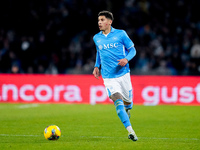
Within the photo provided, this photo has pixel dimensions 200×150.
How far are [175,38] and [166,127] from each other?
414 inches

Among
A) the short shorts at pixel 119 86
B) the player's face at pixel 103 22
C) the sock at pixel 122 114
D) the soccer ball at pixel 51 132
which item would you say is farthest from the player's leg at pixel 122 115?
the player's face at pixel 103 22

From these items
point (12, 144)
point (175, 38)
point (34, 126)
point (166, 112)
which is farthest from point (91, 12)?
point (12, 144)

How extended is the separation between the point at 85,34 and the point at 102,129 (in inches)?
495

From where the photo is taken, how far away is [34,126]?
33.8 ft

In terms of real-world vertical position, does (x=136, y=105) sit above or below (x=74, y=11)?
below

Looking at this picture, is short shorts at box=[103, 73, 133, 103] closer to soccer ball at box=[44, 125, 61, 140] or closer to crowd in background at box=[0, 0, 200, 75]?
soccer ball at box=[44, 125, 61, 140]

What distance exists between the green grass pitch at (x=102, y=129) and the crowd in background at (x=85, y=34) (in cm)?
405

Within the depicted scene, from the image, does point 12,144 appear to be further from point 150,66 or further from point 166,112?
point 150,66

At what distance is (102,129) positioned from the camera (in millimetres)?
9789

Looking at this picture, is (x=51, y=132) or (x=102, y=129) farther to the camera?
(x=102, y=129)

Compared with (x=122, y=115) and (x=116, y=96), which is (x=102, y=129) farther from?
(x=122, y=115)

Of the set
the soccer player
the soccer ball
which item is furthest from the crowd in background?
the soccer ball

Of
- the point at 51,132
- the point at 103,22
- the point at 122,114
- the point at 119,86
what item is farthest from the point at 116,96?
the point at 103,22

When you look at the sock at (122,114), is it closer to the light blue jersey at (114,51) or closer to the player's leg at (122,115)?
the player's leg at (122,115)
